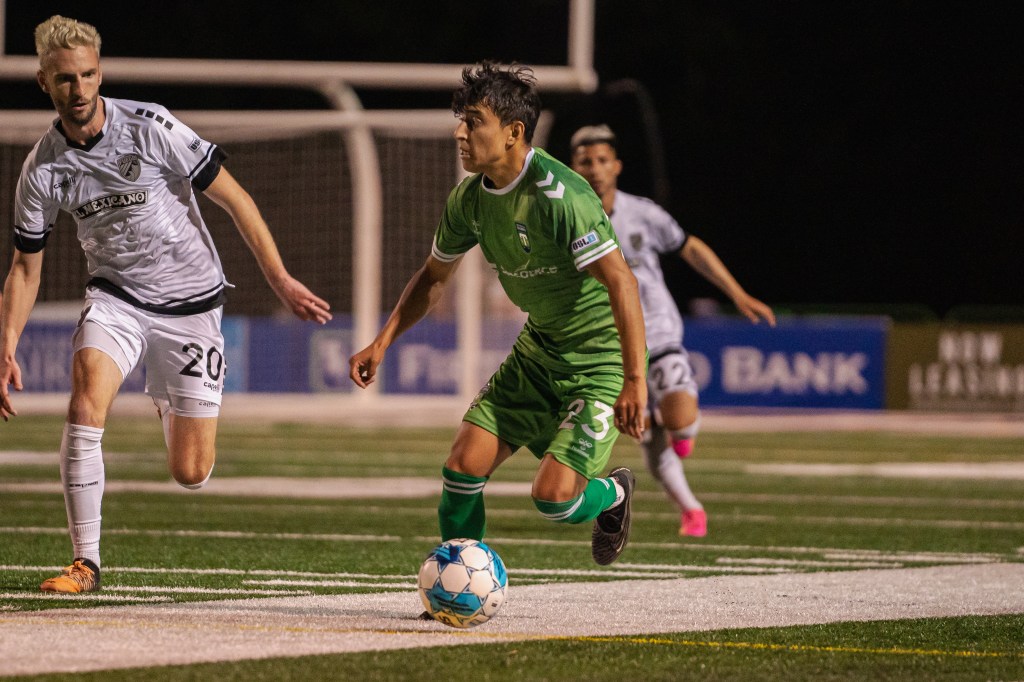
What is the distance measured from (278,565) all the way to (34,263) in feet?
6.23

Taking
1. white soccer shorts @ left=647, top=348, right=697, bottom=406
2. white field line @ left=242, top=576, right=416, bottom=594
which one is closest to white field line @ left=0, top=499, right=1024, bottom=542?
white soccer shorts @ left=647, top=348, right=697, bottom=406

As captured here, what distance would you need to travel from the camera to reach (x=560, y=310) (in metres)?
7.02

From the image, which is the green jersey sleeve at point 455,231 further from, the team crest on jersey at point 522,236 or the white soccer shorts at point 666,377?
the white soccer shorts at point 666,377

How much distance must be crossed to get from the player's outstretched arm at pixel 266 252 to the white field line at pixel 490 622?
3.58 ft

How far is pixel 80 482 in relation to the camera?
743 cm

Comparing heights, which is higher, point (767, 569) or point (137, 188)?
point (137, 188)

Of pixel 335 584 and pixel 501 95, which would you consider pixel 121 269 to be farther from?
pixel 501 95

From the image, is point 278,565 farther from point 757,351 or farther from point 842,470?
point 757,351

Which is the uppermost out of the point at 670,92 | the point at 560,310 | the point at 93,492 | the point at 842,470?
the point at 670,92

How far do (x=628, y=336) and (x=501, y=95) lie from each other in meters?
0.97

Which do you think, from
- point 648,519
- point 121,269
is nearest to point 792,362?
point 648,519

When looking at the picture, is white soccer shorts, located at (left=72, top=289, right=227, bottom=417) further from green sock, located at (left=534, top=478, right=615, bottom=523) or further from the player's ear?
the player's ear

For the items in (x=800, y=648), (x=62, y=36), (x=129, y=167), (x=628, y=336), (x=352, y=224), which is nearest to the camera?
(x=800, y=648)

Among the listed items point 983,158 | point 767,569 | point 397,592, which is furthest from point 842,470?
point 983,158
